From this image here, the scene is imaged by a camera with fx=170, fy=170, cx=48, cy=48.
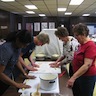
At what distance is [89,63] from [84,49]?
18 centimetres

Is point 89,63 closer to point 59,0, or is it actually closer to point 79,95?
point 79,95

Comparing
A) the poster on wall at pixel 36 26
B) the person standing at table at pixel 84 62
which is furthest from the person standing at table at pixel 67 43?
the poster on wall at pixel 36 26

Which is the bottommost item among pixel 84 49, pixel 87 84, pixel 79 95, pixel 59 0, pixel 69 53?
pixel 79 95

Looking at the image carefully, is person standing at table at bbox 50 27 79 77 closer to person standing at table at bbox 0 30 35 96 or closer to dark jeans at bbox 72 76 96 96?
dark jeans at bbox 72 76 96 96

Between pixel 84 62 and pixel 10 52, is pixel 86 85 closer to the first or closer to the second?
pixel 84 62

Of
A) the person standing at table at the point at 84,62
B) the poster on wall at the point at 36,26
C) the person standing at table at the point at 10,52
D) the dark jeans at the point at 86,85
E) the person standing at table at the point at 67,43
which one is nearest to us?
the person standing at table at the point at 10,52

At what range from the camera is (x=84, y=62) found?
6.56 feet

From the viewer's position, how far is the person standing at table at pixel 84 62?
194 cm

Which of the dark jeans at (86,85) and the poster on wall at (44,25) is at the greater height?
the poster on wall at (44,25)

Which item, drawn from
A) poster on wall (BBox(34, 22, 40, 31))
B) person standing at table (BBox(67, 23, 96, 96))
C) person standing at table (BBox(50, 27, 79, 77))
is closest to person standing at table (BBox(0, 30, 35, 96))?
person standing at table (BBox(67, 23, 96, 96))

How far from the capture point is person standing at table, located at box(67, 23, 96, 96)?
1944mm

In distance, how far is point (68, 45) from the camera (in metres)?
2.55

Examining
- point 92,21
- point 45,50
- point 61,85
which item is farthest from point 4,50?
point 92,21

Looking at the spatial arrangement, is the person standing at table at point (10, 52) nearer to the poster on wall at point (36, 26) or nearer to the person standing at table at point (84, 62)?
the person standing at table at point (84, 62)
